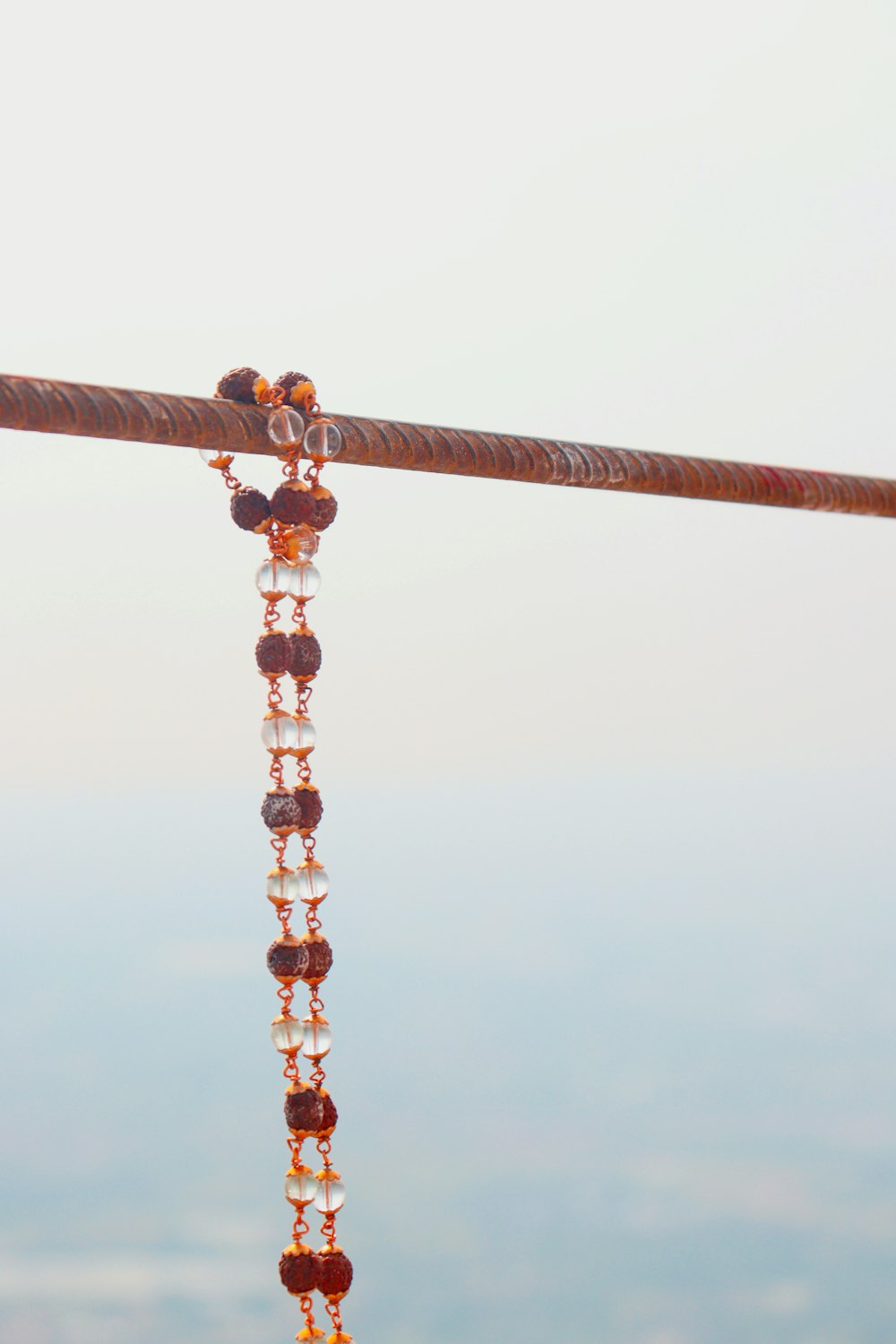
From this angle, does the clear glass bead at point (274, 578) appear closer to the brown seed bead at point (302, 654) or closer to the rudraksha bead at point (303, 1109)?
the brown seed bead at point (302, 654)

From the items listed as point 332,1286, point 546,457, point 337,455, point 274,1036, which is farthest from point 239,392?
point 332,1286

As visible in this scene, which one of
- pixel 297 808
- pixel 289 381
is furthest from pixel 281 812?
pixel 289 381

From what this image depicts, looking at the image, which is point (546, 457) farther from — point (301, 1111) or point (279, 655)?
point (301, 1111)

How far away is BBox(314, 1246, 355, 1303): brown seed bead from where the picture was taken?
2.30 ft

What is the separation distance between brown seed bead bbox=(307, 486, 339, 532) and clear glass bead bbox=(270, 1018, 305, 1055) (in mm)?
253

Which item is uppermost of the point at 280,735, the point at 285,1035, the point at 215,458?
the point at 215,458

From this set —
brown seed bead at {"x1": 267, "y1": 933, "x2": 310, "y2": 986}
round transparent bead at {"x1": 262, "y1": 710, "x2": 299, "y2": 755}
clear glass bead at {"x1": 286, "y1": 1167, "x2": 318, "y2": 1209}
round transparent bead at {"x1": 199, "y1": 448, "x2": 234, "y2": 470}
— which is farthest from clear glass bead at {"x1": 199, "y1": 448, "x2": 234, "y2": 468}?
clear glass bead at {"x1": 286, "y1": 1167, "x2": 318, "y2": 1209}

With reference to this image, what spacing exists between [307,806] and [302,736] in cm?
4

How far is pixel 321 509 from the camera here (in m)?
0.70

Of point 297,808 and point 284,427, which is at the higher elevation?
point 284,427

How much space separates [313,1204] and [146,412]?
41cm

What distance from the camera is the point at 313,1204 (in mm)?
712

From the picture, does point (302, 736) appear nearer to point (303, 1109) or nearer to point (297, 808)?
point (297, 808)

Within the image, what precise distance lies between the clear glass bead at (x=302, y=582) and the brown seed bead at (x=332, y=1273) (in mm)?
338
